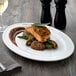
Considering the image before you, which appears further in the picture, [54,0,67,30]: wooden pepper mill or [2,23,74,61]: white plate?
[54,0,67,30]: wooden pepper mill

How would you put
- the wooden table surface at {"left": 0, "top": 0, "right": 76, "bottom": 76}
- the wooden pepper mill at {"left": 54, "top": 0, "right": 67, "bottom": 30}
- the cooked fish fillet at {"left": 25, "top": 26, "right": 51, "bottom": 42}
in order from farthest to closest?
the wooden pepper mill at {"left": 54, "top": 0, "right": 67, "bottom": 30} → the cooked fish fillet at {"left": 25, "top": 26, "right": 51, "bottom": 42} → the wooden table surface at {"left": 0, "top": 0, "right": 76, "bottom": 76}

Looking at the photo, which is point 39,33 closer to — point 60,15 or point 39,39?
point 39,39

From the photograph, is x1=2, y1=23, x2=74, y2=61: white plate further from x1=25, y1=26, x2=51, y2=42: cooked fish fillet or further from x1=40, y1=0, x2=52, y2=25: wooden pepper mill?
x1=40, y1=0, x2=52, y2=25: wooden pepper mill

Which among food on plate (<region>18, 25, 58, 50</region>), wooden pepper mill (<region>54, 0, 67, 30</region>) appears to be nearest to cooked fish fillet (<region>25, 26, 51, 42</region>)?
food on plate (<region>18, 25, 58, 50</region>)

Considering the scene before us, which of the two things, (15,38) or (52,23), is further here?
(52,23)

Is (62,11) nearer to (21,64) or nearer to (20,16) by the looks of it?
(20,16)

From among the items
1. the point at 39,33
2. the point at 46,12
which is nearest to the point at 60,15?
the point at 46,12

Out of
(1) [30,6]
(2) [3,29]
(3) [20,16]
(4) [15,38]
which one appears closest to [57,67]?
(4) [15,38]

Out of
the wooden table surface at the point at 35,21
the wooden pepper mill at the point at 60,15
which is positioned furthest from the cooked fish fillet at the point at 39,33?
the wooden pepper mill at the point at 60,15
